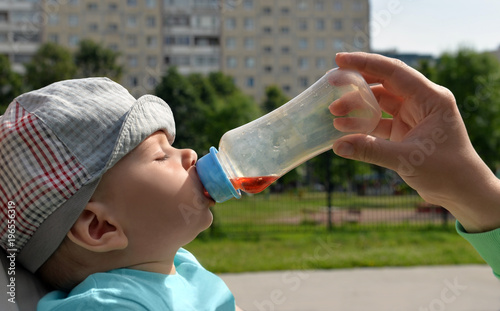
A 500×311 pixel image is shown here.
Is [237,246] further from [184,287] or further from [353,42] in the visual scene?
[353,42]

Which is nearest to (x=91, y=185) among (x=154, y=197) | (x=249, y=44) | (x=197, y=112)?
(x=154, y=197)

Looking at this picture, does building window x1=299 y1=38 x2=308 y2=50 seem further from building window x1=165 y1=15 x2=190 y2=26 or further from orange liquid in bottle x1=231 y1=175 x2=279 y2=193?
orange liquid in bottle x1=231 y1=175 x2=279 y2=193

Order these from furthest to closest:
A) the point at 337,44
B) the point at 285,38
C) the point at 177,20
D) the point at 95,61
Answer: the point at 337,44 → the point at 285,38 → the point at 177,20 → the point at 95,61

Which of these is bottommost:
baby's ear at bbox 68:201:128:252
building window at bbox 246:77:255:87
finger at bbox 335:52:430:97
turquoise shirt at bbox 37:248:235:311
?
building window at bbox 246:77:255:87

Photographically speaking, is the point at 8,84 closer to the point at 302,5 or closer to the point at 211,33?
the point at 211,33

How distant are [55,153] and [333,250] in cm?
773

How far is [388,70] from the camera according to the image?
1488 millimetres

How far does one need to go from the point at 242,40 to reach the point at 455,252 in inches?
1670

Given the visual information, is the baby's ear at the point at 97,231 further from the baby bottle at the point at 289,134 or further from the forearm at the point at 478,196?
the forearm at the point at 478,196

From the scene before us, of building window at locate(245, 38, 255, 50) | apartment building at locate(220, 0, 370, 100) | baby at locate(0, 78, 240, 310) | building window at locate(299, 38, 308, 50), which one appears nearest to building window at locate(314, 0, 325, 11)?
apartment building at locate(220, 0, 370, 100)

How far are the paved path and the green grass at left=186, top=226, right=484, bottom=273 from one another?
11.4 inches

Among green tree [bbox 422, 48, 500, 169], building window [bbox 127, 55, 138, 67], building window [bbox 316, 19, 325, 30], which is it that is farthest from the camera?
building window [bbox 316, 19, 325, 30]

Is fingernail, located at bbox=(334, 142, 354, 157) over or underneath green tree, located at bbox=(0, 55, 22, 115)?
over

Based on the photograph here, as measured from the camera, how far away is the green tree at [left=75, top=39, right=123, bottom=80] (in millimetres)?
31736
